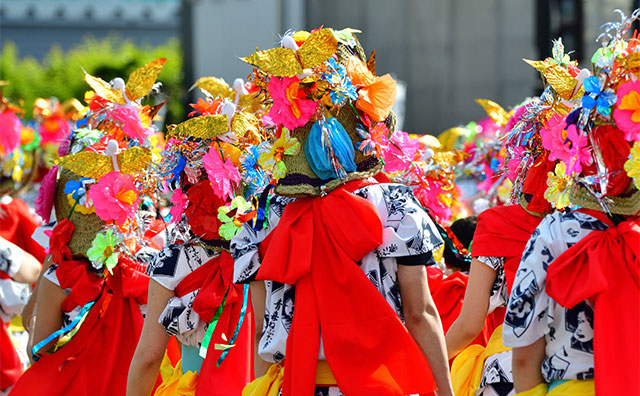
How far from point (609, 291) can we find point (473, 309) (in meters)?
0.94

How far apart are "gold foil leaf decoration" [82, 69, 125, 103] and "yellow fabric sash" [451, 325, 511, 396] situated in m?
2.09

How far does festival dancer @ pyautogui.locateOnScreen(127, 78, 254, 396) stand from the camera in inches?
143

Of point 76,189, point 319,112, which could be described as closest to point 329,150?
point 319,112

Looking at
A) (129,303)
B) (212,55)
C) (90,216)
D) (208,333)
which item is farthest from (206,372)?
(212,55)

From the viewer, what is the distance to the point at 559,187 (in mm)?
2754

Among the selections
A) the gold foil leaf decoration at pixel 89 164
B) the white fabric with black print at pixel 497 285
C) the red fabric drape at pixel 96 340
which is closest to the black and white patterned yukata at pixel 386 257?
the white fabric with black print at pixel 497 285

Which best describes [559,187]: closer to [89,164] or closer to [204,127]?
[204,127]

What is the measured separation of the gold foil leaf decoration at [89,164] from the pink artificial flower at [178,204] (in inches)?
20.3

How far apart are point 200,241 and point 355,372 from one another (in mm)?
1249

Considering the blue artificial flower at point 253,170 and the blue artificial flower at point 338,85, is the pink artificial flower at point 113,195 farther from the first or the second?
the blue artificial flower at point 338,85

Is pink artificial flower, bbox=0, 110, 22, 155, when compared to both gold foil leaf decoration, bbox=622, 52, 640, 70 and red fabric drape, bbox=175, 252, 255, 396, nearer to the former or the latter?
red fabric drape, bbox=175, 252, 255, 396

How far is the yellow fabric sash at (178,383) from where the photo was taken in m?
3.72

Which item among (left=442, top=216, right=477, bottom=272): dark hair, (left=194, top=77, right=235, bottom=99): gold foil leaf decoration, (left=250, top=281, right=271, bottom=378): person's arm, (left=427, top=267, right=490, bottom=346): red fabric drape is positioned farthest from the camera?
(left=194, top=77, right=235, bottom=99): gold foil leaf decoration

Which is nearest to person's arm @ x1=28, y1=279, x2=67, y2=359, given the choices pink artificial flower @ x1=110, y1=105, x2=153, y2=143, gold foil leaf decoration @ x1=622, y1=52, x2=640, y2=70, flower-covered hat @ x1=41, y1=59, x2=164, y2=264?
flower-covered hat @ x1=41, y1=59, x2=164, y2=264
